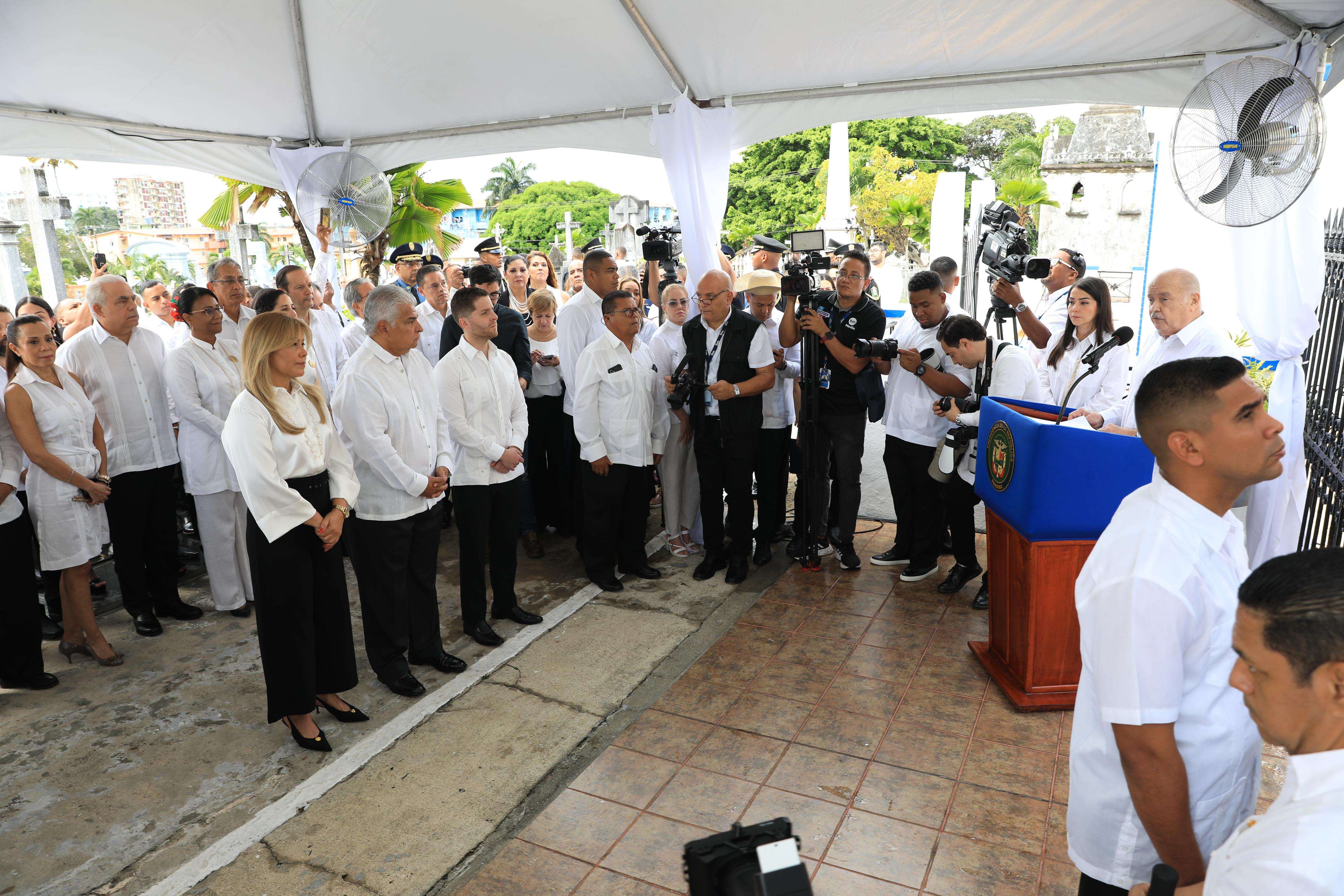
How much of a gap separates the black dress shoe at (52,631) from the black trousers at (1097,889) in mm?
5158

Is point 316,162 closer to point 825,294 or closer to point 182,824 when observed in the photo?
point 825,294

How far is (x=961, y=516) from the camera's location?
191 inches

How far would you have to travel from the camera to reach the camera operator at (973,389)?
4242mm

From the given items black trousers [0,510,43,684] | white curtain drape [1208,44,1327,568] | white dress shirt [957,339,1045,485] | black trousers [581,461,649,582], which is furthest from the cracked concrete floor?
white curtain drape [1208,44,1327,568]

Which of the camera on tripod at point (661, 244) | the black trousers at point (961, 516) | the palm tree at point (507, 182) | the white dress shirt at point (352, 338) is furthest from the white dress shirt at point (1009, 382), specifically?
the palm tree at point (507, 182)

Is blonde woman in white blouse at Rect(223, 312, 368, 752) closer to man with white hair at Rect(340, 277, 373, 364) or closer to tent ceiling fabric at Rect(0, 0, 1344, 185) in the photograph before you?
man with white hair at Rect(340, 277, 373, 364)

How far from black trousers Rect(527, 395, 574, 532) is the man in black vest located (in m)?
1.14

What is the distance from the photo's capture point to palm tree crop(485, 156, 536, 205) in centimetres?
8200

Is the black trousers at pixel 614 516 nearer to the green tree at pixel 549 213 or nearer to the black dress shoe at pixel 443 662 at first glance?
the black dress shoe at pixel 443 662

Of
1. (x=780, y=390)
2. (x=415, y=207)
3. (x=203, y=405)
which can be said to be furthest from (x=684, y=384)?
(x=415, y=207)

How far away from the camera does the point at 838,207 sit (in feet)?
55.7

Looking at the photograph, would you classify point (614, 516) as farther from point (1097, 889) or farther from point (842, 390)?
point (1097, 889)

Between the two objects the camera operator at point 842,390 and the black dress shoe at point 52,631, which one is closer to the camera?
the black dress shoe at point 52,631

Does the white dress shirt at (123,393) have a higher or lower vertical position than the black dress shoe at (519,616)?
higher
